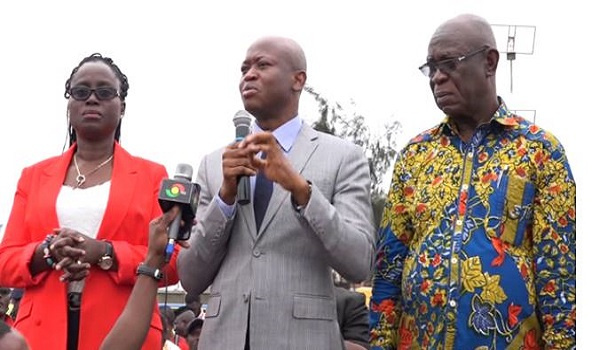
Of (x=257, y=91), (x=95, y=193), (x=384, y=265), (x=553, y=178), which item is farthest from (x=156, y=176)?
(x=553, y=178)

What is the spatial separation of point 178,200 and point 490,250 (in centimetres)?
137

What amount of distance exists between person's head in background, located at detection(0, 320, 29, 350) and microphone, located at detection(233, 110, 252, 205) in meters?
1.15

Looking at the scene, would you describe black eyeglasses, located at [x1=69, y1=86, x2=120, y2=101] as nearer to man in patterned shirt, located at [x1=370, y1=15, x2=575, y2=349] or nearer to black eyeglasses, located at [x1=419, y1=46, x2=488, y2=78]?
man in patterned shirt, located at [x1=370, y1=15, x2=575, y2=349]

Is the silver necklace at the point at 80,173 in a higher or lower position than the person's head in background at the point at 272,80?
lower

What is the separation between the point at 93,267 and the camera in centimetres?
509

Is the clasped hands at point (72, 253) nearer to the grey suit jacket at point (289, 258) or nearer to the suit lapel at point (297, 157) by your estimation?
the grey suit jacket at point (289, 258)

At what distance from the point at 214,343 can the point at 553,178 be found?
1.68 meters

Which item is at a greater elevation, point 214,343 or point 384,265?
point 384,265

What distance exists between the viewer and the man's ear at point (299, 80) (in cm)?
493

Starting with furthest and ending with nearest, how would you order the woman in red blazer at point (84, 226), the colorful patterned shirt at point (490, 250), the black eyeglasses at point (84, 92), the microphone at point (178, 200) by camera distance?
the black eyeglasses at point (84, 92)
the woman in red blazer at point (84, 226)
the colorful patterned shirt at point (490, 250)
the microphone at point (178, 200)

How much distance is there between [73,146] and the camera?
5.59 m

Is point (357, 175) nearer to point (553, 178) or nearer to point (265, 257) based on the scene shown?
point (265, 257)

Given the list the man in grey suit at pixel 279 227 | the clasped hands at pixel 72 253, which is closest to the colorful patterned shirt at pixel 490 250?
the man in grey suit at pixel 279 227

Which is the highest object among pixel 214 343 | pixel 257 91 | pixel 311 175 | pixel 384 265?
pixel 257 91
